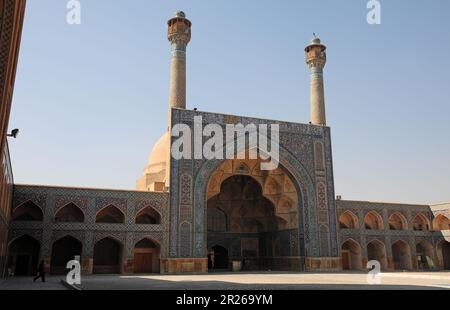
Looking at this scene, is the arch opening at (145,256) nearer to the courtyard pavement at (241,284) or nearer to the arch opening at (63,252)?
the arch opening at (63,252)

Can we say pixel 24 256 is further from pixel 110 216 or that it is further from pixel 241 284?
pixel 241 284

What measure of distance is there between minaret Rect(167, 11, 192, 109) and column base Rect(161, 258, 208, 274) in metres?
6.29

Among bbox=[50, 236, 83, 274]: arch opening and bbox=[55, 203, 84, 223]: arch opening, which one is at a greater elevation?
bbox=[55, 203, 84, 223]: arch opening

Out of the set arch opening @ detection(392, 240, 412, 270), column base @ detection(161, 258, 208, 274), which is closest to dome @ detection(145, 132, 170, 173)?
column base @ detection(161, 258, 208, 274)

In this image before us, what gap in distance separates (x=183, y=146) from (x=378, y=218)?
1102 centimetres

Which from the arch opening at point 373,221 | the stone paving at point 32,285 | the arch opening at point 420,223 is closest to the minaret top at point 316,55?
the arch opening at point 373,221

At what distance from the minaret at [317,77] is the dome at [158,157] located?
7.86 m

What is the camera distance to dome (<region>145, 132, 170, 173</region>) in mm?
23984

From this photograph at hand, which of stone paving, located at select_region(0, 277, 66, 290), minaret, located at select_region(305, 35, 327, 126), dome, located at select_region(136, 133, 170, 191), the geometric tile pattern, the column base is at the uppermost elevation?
minaret, located at select_region(305, 35, 327, 126)

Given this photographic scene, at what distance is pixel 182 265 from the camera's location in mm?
17250

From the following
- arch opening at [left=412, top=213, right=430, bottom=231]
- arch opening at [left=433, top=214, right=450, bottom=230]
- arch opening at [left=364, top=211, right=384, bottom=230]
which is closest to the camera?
arch opening at [left=364, top=211, right=384, bottom=230]

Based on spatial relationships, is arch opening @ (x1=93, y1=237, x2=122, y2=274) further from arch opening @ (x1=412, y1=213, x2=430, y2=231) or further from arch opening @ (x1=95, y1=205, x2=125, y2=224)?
arch opening @ (x1=412, y1=213, x2=430, y2=231)

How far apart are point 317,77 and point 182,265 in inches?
437

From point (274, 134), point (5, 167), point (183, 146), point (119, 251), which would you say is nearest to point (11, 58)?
point (5, 167)
